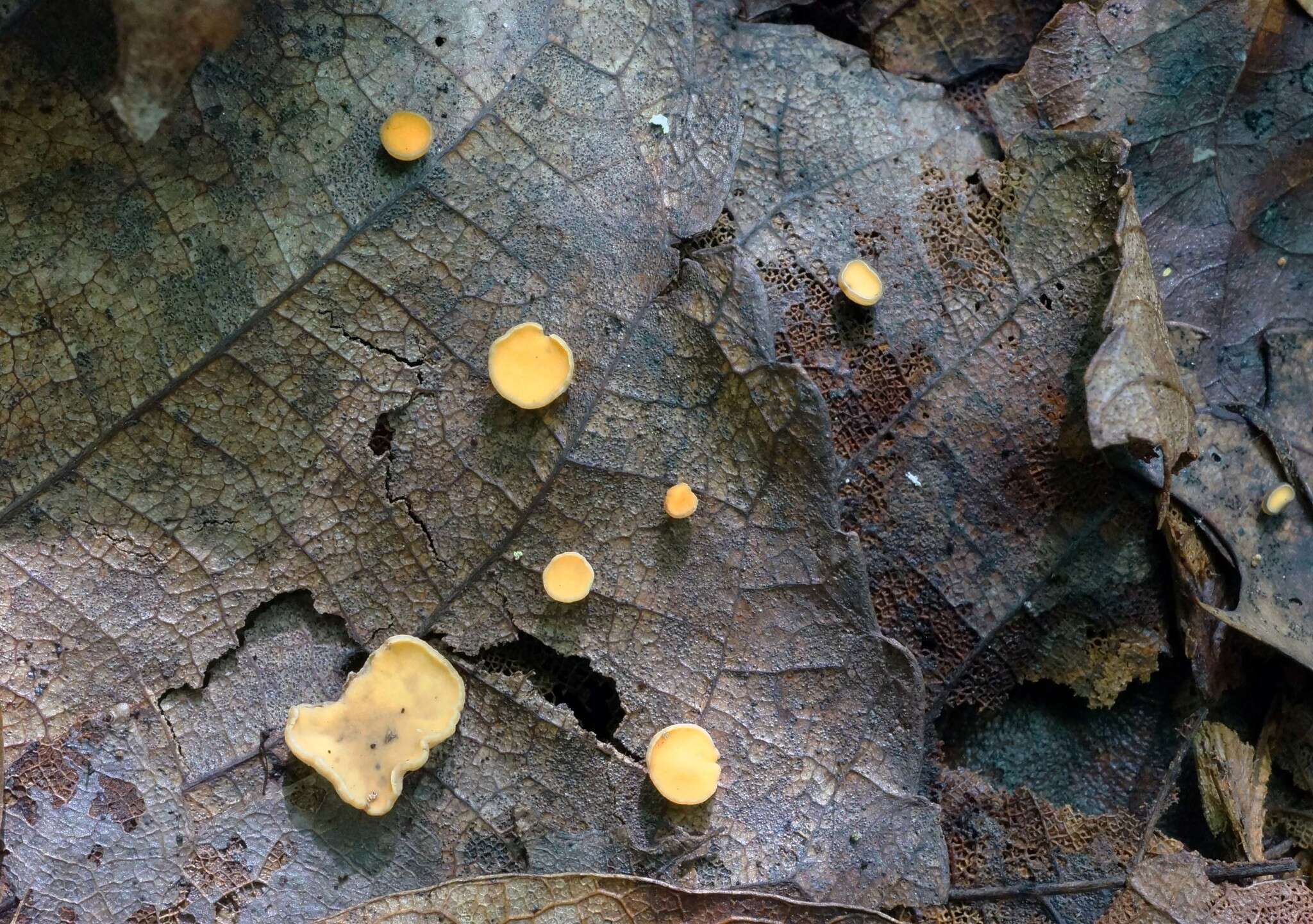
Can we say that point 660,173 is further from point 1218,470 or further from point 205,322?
point 1218,470

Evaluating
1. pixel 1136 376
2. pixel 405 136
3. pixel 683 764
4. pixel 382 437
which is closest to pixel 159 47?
pixel 405 136

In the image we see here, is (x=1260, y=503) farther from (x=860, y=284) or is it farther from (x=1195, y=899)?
(x=860, y=284)

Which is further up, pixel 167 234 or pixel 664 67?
pixel 664 67

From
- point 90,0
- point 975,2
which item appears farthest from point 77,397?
point 975,2

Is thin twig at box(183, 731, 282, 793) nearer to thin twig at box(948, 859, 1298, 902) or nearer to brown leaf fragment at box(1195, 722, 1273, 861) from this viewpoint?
thin twig at box(948, 859, 1298, 902)

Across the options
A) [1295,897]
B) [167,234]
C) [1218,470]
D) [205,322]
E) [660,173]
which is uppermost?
[660,173]

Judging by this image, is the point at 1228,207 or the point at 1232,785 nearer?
the point at 1232,785

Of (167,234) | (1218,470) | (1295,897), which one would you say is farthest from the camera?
(1218,470)

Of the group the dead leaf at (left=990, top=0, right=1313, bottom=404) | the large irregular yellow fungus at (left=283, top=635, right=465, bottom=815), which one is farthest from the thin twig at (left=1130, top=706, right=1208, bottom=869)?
the large irregular yellow fungus at (left=283, top=635, right=465, bottom=815)

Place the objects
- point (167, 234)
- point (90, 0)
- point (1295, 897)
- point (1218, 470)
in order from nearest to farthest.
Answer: point (90, 0) < point (167, 234) < point (1295, 897) < point (1218, 470)
